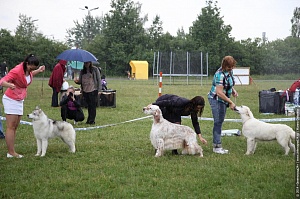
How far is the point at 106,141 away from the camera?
862cm

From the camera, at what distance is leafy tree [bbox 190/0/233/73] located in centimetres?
5272

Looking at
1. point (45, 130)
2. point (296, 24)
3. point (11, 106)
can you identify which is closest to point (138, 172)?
point (45, 130)

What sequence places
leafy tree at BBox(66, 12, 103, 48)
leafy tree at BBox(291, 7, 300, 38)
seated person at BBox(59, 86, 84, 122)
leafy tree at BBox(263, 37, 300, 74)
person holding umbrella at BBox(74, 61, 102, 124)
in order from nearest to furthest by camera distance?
seated person at BBox(59, 86, 84, 122), person holding umbrella at BBox(74, 61, 102, 124), leafy tree at BBox(263, 37, 300, 74), leafy tree at BBox(291, 7, 300, 38), leafy tree at BBox(66, 12, 103, 48)

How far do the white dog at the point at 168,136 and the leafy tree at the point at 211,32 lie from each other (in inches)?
1819

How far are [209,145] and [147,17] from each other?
2550 inches

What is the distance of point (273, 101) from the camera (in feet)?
44.1

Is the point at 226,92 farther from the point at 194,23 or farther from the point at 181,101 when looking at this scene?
the point at 194,23

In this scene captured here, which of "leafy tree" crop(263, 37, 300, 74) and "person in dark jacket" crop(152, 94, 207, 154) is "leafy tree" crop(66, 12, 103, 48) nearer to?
"leafy tree" crop(263, 37, 300, 74)

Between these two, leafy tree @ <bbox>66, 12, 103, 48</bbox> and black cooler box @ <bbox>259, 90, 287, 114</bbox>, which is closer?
black cooler box @ <bbox>259, 90, 287, 114</bbox>

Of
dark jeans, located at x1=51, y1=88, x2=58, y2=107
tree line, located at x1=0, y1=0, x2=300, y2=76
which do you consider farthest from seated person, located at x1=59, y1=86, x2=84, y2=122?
tree line, located at x1=0, y1=0, x2=300, y2=76

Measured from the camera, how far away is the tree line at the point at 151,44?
46.6 metres

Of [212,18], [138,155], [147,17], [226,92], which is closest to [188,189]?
[138,155]

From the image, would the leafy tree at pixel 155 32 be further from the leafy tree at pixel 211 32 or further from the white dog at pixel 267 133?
the white dog at pixel 267 133

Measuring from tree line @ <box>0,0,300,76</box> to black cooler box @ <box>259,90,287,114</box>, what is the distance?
29.8m
